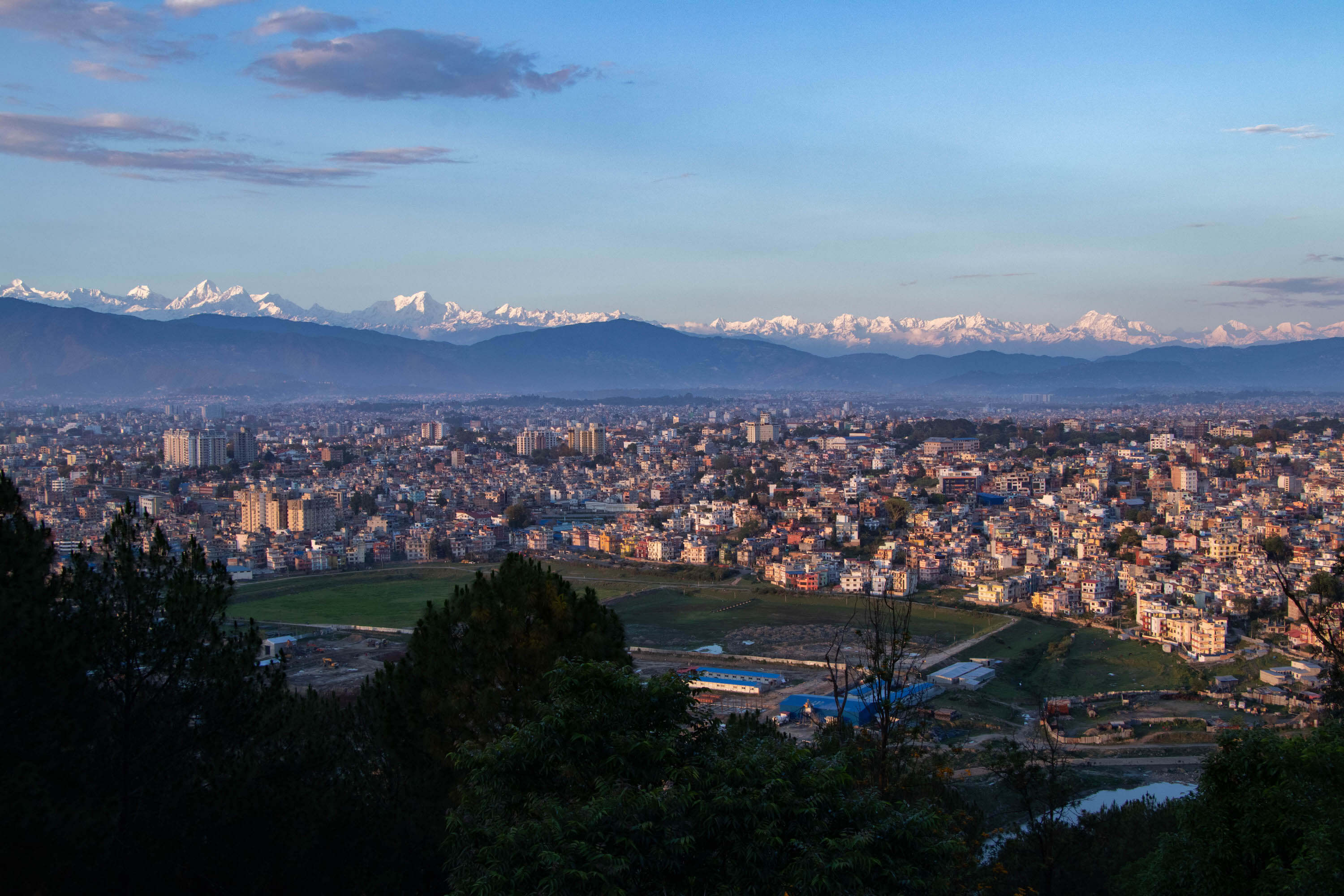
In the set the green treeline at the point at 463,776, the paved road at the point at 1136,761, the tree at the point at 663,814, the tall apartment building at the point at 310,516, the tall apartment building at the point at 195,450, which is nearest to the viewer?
the tree at the point at 663,814

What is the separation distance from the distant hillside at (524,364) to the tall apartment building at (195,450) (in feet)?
135

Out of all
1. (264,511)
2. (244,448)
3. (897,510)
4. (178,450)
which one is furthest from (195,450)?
(897,510)

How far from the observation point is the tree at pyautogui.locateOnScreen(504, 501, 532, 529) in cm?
2786

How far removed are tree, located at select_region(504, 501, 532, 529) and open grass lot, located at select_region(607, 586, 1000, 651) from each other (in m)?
9.16

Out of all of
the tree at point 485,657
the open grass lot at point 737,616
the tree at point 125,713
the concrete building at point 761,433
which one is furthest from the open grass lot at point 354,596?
the concrete building at point 761,433

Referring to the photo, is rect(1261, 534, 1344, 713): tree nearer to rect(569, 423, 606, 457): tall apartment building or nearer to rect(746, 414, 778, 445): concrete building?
rect(569, 423, 606, 457): tall apartment building

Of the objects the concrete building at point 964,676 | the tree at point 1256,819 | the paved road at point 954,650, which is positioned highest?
the tree at point 1256,819

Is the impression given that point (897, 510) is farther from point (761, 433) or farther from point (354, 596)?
point (761, 433)

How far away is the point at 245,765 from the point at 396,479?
32.6 m

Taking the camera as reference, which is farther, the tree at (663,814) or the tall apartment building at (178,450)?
the tall apartment building at (178,450)

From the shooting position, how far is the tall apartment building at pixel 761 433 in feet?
158

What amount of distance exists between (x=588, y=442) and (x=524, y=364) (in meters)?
80.3

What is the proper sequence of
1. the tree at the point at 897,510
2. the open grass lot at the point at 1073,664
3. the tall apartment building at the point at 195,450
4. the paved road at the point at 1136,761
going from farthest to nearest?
the tall apartment building at the point at 195,450 < the tree at the point at 897,510 < the open grass lot at the point at 1073,664 < the paved road at the point at 1136,761

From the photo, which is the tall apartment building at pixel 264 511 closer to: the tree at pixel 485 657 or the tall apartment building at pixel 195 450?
the tall apartment building at pixel 195 450
